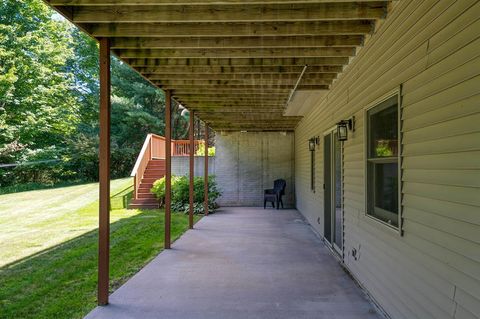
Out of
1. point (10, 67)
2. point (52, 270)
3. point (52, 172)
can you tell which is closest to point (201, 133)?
point (52, 172)

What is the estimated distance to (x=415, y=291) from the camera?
268cm

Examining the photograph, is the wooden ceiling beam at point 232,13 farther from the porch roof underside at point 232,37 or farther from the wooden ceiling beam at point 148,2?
the wooden ceiling beam at point 148,2

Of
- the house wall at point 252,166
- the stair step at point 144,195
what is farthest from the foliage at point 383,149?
the stair step at point 144,195

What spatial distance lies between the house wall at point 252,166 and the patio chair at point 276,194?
1.57 feet

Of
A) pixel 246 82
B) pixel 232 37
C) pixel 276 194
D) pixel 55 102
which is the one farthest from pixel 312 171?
pixel 55 102

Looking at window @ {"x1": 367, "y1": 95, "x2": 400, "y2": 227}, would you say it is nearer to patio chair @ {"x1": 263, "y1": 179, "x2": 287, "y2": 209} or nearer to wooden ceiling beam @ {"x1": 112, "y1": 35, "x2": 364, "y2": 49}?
wooden ceiling beam @ {"x1": 112, "y1": 35, "x2": 364, "y2": 49}

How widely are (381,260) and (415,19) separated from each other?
2132mm

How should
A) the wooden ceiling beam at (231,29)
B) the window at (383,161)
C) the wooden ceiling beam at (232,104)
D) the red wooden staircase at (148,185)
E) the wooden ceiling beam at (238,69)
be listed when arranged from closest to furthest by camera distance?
the window at (383,161) → the wooden ceiling beam at (231,29) → the wooden ceiling beam at (238,69) → the wooden ceiling beam at (232,104) → the red wooden staircase at (148,185)

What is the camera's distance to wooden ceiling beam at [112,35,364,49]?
13.3 feet

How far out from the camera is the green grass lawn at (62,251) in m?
3.83

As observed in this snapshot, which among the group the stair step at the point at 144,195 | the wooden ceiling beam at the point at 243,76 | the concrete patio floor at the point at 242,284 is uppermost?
the wooden ceiling beam at the point at 243,76

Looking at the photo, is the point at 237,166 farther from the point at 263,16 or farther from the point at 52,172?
the point at 52,172

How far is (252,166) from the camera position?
12875 mm

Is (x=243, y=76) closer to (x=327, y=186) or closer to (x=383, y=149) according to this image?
(x=327, y=186)
